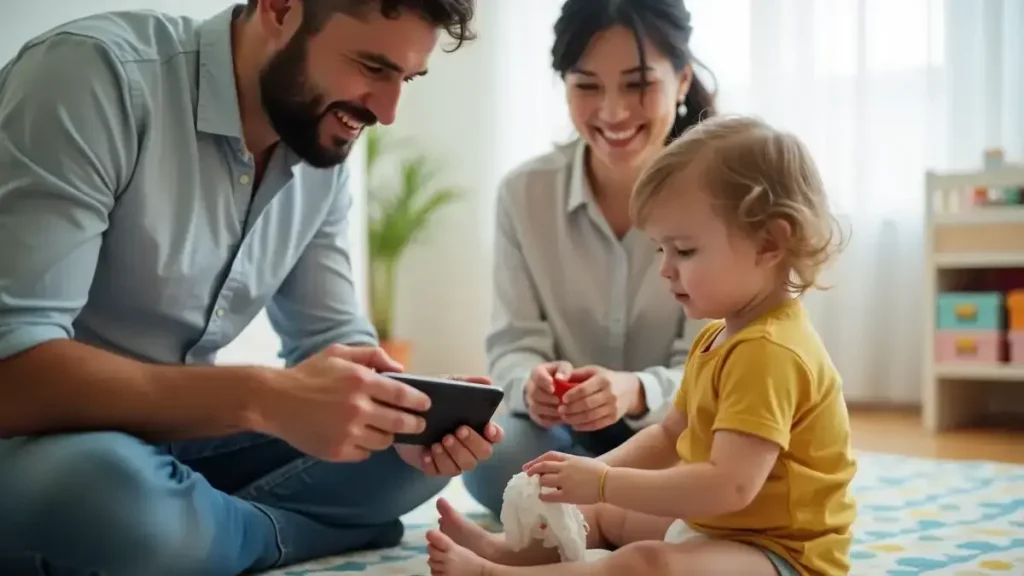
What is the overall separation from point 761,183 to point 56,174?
70 cm

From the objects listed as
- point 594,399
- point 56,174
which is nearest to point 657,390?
point 594,399

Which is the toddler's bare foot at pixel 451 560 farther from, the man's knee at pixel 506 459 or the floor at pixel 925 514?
the man's knee at pixel 506 459

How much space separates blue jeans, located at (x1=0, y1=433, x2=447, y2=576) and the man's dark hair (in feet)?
1.67

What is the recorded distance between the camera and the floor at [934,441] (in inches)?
90.4

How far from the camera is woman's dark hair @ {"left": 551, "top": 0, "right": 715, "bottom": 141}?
5.19 ft

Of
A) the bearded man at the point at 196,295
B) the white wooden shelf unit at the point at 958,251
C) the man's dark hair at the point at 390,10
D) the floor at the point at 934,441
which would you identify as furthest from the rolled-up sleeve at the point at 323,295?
the white wooden shelf unit at the point at 958,251

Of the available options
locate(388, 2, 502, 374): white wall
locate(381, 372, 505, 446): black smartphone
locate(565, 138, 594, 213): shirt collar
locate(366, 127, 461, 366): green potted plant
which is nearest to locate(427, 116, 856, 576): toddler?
locate(381, 372, 505, 446): black smartphone

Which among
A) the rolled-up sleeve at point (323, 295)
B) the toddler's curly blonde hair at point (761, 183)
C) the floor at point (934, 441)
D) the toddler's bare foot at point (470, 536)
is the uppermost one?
the toddler's curly blonde hair at point (761, 183)

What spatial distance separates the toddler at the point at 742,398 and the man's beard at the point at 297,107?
398 mm

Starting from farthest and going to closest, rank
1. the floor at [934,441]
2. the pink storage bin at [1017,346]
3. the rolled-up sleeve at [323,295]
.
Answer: the pink storage bin at [1017,346], the floor at [934,441], the rolled-up sleeve at [323,295]

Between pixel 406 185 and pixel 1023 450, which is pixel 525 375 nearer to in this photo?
pixel 1023 450

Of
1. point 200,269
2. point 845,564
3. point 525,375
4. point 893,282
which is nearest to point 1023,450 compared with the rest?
point 893,282

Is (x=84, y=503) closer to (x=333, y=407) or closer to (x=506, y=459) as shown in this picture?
(x=333, y=407)

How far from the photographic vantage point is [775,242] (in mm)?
1056
